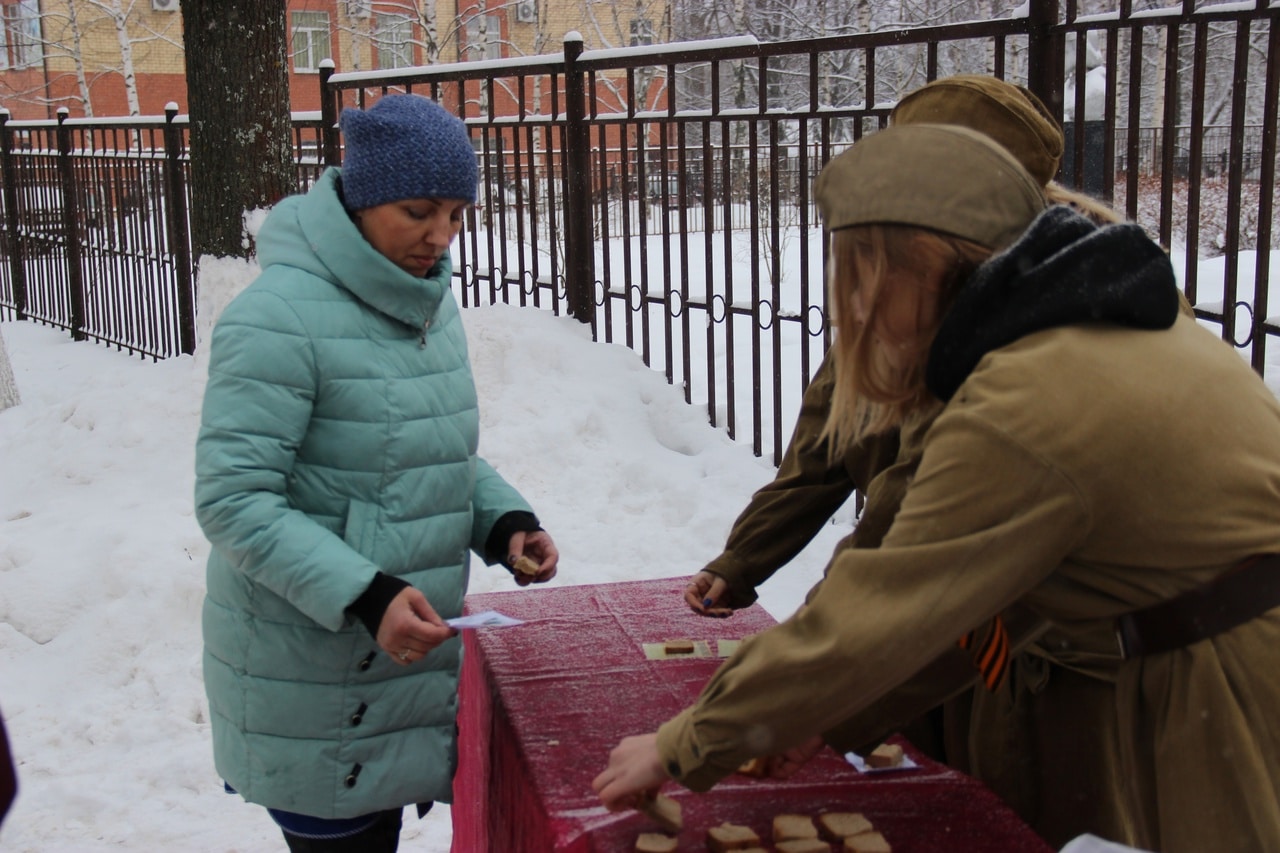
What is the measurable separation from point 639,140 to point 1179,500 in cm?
482

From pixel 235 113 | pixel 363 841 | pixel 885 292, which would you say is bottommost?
pixel 363 841

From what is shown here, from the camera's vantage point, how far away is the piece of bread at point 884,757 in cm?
204

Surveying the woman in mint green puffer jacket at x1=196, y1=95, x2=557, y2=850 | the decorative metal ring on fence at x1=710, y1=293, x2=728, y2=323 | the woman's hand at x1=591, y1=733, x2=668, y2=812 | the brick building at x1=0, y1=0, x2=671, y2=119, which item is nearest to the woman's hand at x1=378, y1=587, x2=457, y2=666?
the woman in mint green puffer jacket at x1=196, y1=95, x2=557, y2=850

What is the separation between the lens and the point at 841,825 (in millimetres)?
1802

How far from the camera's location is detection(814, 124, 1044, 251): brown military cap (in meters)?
1.59

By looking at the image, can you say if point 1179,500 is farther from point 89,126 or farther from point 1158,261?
point 89,126

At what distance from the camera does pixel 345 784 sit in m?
2.35

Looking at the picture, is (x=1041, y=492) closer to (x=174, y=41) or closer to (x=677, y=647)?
(x=677, y=647)

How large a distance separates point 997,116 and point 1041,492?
50.9 inches

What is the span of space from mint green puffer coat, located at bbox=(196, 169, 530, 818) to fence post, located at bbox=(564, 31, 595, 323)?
4276 mm

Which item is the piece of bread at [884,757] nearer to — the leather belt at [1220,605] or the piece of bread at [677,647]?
the leather belt at [1220,605]

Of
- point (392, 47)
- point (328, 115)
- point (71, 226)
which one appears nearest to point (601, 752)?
point (328, 115)

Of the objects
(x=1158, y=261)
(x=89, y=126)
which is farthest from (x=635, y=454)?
(x=89, y=126)

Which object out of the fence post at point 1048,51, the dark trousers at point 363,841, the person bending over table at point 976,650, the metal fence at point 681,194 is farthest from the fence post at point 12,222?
the person bending over table at point 976,650
